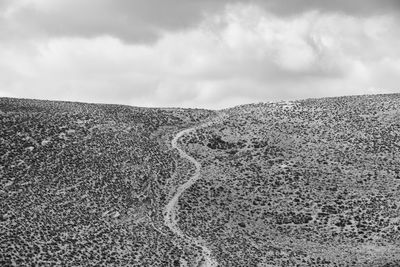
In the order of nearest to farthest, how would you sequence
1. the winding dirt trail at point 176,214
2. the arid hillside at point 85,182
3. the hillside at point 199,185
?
the arid hillside at point 85,182, the winding dirt trail at point 176,214, the hillside at point 199,185

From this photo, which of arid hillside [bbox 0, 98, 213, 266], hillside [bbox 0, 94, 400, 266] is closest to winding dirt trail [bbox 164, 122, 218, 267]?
hillside [bbox 0, 94, 400, 266]

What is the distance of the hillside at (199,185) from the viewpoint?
64500mm

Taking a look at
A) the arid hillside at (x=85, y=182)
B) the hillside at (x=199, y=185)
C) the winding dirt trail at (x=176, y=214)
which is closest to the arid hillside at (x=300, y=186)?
the hillside at (x=199, y=185)

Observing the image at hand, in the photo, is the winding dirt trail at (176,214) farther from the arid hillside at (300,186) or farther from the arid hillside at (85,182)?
the arid hillside at (85,182)

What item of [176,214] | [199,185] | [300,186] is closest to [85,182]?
[176,214]

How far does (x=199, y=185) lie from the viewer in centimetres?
7762

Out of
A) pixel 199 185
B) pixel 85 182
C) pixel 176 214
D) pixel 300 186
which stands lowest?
pixel 176 214

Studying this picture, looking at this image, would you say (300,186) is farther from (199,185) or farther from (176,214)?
(176,214)

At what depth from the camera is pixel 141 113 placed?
311 feet

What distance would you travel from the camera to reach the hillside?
64500mm

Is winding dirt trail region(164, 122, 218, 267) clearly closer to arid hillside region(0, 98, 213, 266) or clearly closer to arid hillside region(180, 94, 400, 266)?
arid hillside region(180, 94, 400, 266)

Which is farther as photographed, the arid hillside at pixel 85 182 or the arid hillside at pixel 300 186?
the arid hillside at pixel 300 186

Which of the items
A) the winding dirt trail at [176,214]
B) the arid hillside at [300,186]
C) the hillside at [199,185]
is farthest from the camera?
the arid hillside at [300,186]

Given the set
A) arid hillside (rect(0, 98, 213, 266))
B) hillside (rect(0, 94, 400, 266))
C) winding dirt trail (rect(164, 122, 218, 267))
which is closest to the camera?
arid hillside (rect(0, 98, 213, 266))
